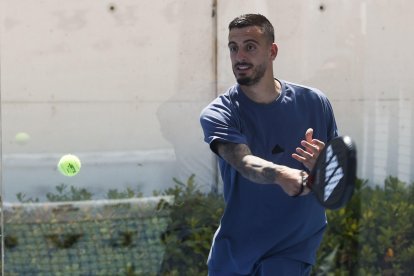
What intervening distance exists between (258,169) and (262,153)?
0.93 feet

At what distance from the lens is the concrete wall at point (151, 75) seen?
4.76m

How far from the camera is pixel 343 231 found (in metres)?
5.07

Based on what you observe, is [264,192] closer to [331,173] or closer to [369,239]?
[331,173]

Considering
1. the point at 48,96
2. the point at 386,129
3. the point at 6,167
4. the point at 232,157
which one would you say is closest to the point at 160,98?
the point at 48,96

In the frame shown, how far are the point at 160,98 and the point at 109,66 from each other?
0.34 m

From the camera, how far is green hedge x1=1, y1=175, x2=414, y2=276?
494 centimetres

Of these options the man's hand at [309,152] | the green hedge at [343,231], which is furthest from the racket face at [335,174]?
the green hedge at [343,231]

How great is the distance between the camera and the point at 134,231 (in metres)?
4.96

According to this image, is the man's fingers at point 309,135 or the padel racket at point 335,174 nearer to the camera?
the padel racket at point 335,174

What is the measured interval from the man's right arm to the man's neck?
0.91ft

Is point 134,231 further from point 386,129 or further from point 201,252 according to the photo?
point 386,129

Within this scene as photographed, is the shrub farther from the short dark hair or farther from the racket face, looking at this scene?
the racket face

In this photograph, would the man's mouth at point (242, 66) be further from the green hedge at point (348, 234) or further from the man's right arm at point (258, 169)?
the green hedge at point (348, 234)

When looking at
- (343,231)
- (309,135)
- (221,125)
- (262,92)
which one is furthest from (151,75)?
(309,135)
